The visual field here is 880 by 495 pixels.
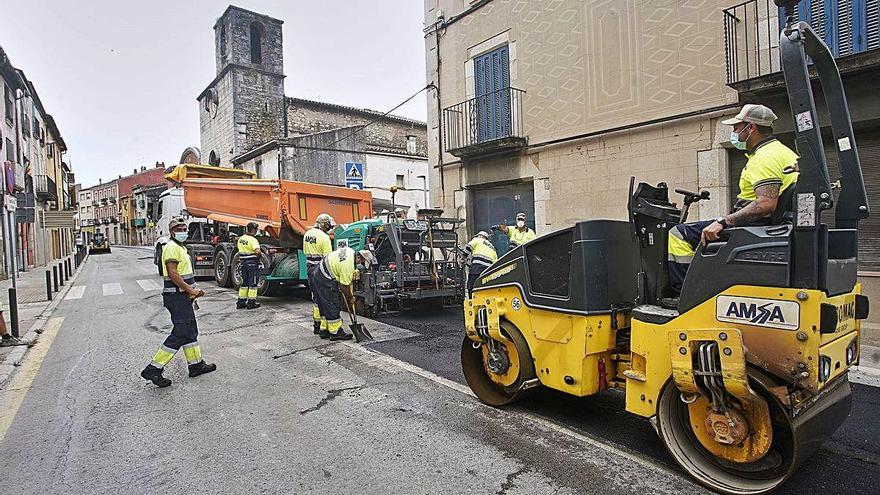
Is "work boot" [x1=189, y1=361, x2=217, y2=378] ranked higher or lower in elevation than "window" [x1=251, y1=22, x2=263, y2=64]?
lower

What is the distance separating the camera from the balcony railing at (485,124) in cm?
1118

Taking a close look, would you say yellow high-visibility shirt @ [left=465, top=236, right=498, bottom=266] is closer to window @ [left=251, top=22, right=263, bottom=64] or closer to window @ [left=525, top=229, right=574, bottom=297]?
window @ [left=525, top=229, right=574, bottom=297]

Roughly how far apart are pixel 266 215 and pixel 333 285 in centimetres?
498

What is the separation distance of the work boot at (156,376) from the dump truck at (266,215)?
5.42 metres

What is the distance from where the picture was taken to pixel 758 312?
105 inches

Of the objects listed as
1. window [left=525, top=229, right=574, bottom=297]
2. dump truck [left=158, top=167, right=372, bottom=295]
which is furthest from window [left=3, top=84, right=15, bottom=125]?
window [left=525, top=229, right=574, bottom=297]

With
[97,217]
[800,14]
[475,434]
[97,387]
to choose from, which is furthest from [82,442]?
[97,217]

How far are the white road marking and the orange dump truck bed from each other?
3.61m

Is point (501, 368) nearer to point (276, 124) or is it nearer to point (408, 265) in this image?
point (408, 265)

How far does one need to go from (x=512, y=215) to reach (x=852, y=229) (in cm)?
899

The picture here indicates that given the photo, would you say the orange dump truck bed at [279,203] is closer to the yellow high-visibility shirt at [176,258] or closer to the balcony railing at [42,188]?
the yellow high-visibility shirt at [176,258]

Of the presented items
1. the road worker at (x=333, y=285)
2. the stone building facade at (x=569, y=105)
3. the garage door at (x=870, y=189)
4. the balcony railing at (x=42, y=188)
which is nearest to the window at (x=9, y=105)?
the balcony railing at (x=42, y=188)

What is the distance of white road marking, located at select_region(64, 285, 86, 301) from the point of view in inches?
508

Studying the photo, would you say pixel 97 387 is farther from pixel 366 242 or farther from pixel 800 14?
pixel 800 14
